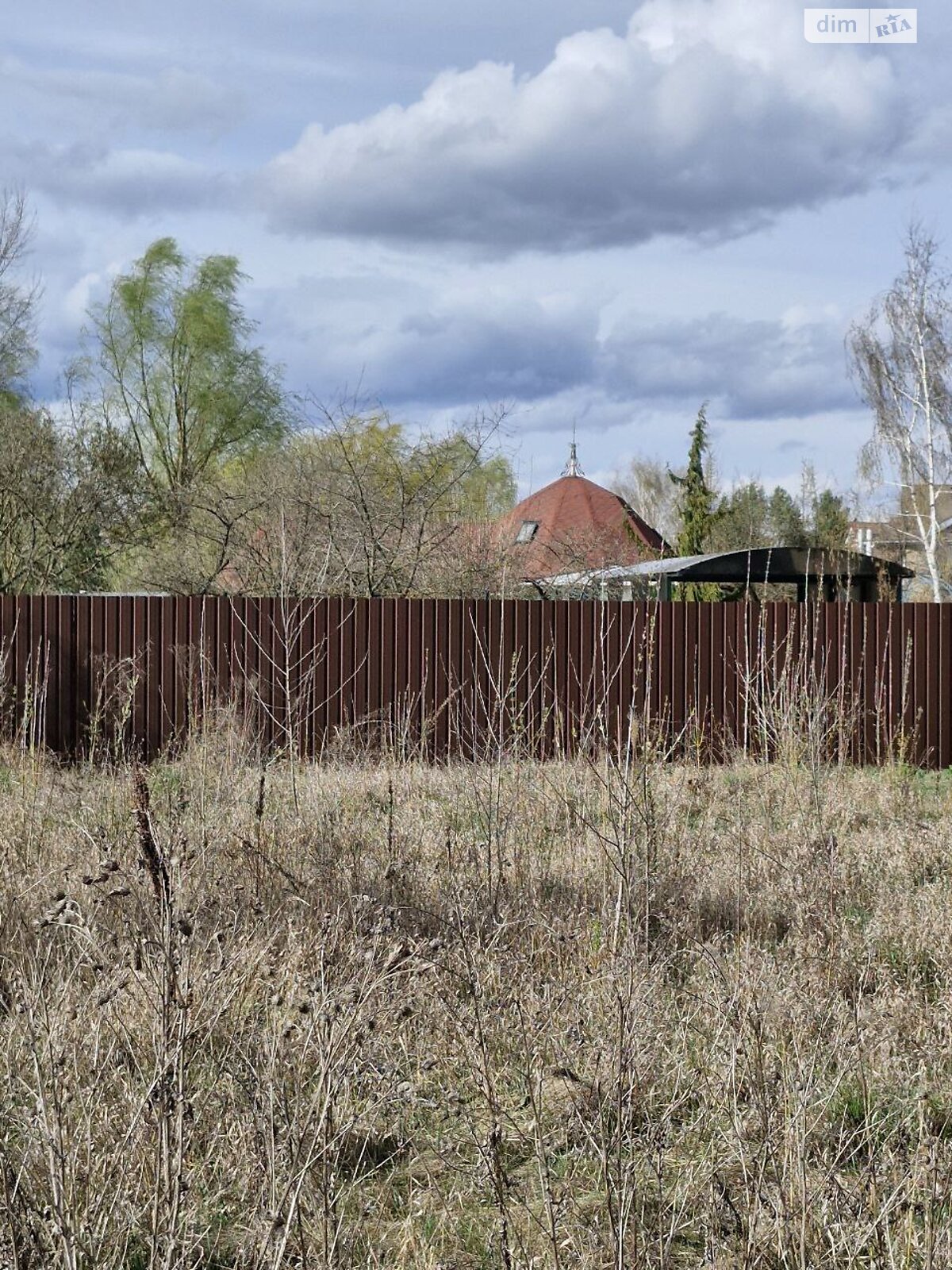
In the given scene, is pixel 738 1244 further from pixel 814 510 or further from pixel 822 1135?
pixel 814 510

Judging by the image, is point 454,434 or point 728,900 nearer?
point 728,900

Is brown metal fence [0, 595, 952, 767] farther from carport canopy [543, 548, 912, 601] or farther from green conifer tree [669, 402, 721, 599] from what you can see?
green conifer tree [669, 402, 721, 599]

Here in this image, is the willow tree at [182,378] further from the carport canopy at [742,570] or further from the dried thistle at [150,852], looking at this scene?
the dried thistle at [150,852]

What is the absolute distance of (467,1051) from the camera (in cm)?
256

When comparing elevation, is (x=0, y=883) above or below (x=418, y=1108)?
above

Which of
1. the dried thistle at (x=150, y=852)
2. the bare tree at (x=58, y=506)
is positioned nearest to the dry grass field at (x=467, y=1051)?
the dried thistle at (x=150, y=852)

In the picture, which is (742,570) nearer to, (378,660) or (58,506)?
(378,660)

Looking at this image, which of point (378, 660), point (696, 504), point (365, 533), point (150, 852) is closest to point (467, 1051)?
point (150, 852)

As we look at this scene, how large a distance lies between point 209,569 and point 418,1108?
37.5ft

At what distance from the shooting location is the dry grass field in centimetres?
215

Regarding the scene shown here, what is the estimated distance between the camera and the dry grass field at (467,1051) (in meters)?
2.15

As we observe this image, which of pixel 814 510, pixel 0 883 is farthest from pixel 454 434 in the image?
pixel 814 510

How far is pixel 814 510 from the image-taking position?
3256 centimetres

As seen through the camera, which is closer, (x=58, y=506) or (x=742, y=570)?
(x=742, y=570)
